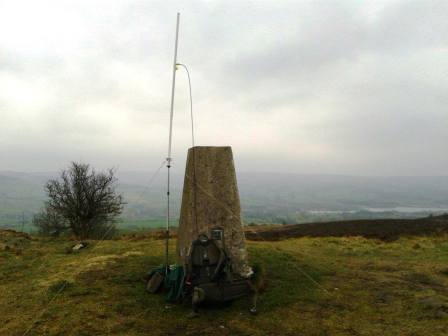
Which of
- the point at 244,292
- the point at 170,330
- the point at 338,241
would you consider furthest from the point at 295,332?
the point at 338,241

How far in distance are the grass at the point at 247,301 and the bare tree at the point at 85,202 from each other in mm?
10744

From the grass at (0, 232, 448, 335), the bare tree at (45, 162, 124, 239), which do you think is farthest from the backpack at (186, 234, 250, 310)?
the bare tree at (45, 162, 124, 239)

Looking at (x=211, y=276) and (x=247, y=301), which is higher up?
(x=211, y=276)

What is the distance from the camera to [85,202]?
25297mm

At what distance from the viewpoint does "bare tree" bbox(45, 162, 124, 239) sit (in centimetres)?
2527

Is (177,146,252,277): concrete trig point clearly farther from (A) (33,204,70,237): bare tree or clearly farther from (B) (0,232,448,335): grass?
(A) (33,204,70,237): bare tree

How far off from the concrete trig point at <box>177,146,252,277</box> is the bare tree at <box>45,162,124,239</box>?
16.2m

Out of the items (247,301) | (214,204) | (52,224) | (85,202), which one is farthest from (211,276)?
(52,224)

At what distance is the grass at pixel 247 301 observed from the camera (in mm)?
7453

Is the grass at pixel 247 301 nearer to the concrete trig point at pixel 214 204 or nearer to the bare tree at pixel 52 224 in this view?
the concrete trig point at pixel 214 204

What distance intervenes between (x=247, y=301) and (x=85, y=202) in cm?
1925

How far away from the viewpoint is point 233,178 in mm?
10547

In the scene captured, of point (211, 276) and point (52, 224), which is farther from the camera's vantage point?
point (52, 224)

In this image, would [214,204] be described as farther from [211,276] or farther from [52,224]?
[52,224]
